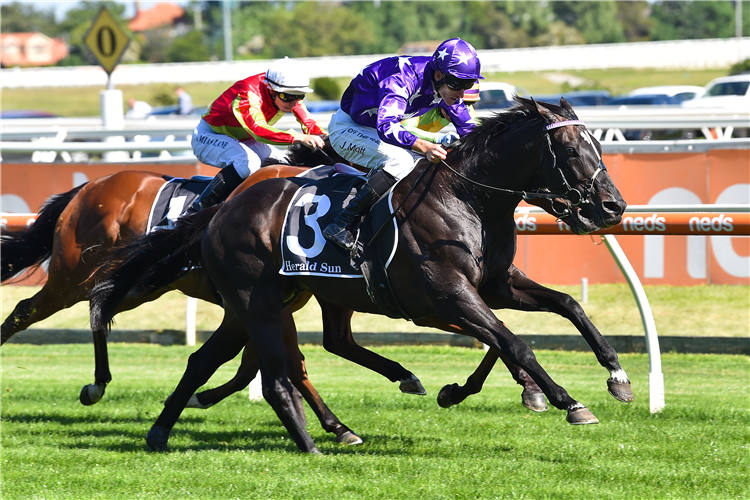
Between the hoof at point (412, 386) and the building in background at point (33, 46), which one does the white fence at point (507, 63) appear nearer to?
the hoof at point (412, 386)

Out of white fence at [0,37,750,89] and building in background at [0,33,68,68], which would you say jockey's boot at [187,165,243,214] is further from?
building in background at [0,33,68,68]

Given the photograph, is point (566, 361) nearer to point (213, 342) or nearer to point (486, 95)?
point (213, 342)

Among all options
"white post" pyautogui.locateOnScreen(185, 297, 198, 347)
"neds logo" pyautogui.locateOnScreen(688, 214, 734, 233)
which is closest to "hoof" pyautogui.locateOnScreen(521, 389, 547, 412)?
"neds logo" pyautogui.locateOnScreen(688, 214, 734, 233)

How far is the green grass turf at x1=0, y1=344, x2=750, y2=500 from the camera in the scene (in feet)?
14.0

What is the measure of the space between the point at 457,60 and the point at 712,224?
209 centimetres

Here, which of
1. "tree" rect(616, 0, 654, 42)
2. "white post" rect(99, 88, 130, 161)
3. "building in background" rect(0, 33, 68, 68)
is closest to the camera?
"white post" rect(99, 88, 130, 161)

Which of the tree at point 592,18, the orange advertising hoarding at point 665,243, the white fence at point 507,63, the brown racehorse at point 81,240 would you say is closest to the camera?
the brown racehorse at point 81,240

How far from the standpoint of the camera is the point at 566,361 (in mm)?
7836

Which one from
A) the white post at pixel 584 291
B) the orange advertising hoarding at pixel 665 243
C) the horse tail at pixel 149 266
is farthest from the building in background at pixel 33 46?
the horse tail at pixel 149 266

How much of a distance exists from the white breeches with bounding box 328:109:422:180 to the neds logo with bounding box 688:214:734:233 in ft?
6.06

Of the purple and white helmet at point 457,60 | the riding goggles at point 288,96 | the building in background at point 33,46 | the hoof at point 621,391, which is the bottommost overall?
the hoof at point 621,391

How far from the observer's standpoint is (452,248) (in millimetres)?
4594

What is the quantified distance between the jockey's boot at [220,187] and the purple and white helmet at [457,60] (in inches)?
78.2

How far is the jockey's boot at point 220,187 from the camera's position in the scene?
6184mm
